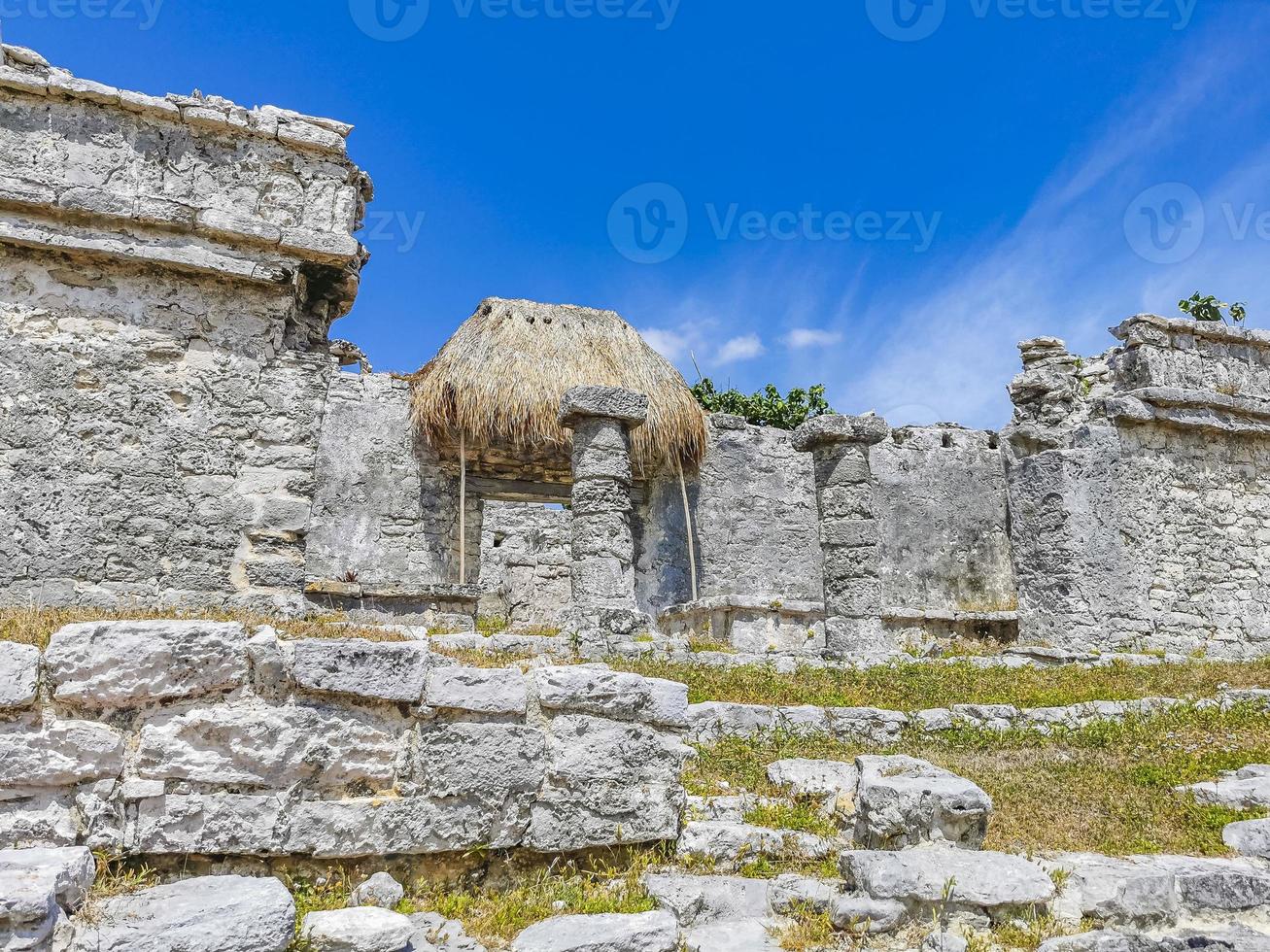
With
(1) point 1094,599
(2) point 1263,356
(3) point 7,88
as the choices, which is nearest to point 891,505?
(1) point 1094,599

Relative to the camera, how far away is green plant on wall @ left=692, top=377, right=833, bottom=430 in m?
19.9

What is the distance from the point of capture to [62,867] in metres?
2.42

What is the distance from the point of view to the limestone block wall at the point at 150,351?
575cm

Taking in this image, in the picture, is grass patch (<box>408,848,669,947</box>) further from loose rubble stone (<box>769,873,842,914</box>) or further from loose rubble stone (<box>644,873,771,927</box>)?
loose rubble stone (<box>769,873,842,914</box>)

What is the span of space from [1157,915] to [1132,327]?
9281mm

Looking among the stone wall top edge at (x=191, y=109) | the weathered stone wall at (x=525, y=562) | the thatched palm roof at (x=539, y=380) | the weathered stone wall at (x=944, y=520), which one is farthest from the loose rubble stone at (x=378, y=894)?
the weathered stone wall at (x=944, y=520)

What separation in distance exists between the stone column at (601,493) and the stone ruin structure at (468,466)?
29 mm

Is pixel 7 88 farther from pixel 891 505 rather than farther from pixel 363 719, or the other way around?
pixel 891 505

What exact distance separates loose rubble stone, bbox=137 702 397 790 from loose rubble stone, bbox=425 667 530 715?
0.79ft

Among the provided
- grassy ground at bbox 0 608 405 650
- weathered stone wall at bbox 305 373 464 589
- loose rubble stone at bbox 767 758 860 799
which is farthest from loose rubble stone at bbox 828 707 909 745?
weathered stone wall at bbox 305 373 464 589

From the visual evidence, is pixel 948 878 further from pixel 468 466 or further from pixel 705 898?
pixel 468 466

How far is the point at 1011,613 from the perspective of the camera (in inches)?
480

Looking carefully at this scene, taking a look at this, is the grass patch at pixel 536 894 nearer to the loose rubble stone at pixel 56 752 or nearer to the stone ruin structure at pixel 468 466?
the loose rubble stone at pixel 56 752

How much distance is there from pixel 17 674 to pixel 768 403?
18103mm
